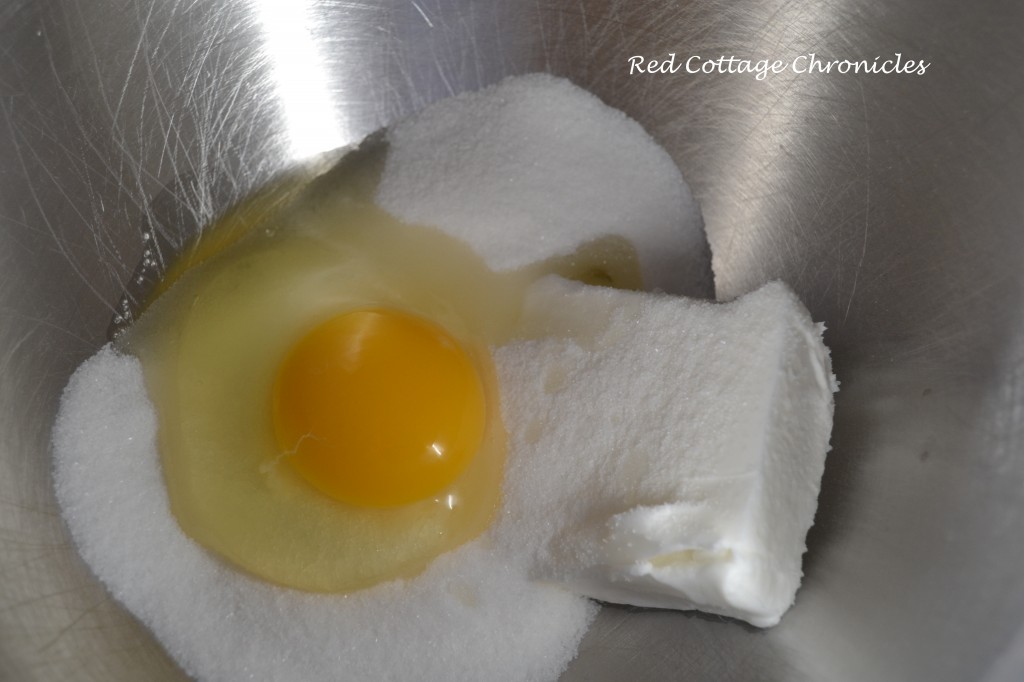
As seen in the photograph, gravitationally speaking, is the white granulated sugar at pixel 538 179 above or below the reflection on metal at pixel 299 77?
below

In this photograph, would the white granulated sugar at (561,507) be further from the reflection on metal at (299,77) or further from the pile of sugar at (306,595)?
the reflection on metal at (299,77)

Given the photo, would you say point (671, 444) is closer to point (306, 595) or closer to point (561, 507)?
point (561, 507)

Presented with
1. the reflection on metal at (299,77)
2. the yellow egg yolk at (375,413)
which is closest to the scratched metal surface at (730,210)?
the reflection on metal at (299,77)

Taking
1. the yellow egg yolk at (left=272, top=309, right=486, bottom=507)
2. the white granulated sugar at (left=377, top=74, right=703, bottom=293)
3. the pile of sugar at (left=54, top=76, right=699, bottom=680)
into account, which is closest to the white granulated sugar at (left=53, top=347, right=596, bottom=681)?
the pile of sugar at (left=54, top=76, right=699, bottom=680)

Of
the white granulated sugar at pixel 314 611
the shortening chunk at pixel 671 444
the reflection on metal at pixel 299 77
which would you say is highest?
the reflection on metal at pixel 299 77

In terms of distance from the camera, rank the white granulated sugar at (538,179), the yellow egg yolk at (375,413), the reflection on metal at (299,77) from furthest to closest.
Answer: the reflection on metal at (299,77) < the white granulated sugar at (538,179) < the yellow egg yolk at (375,413)

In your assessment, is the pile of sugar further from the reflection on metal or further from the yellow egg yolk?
the reflection on metal
